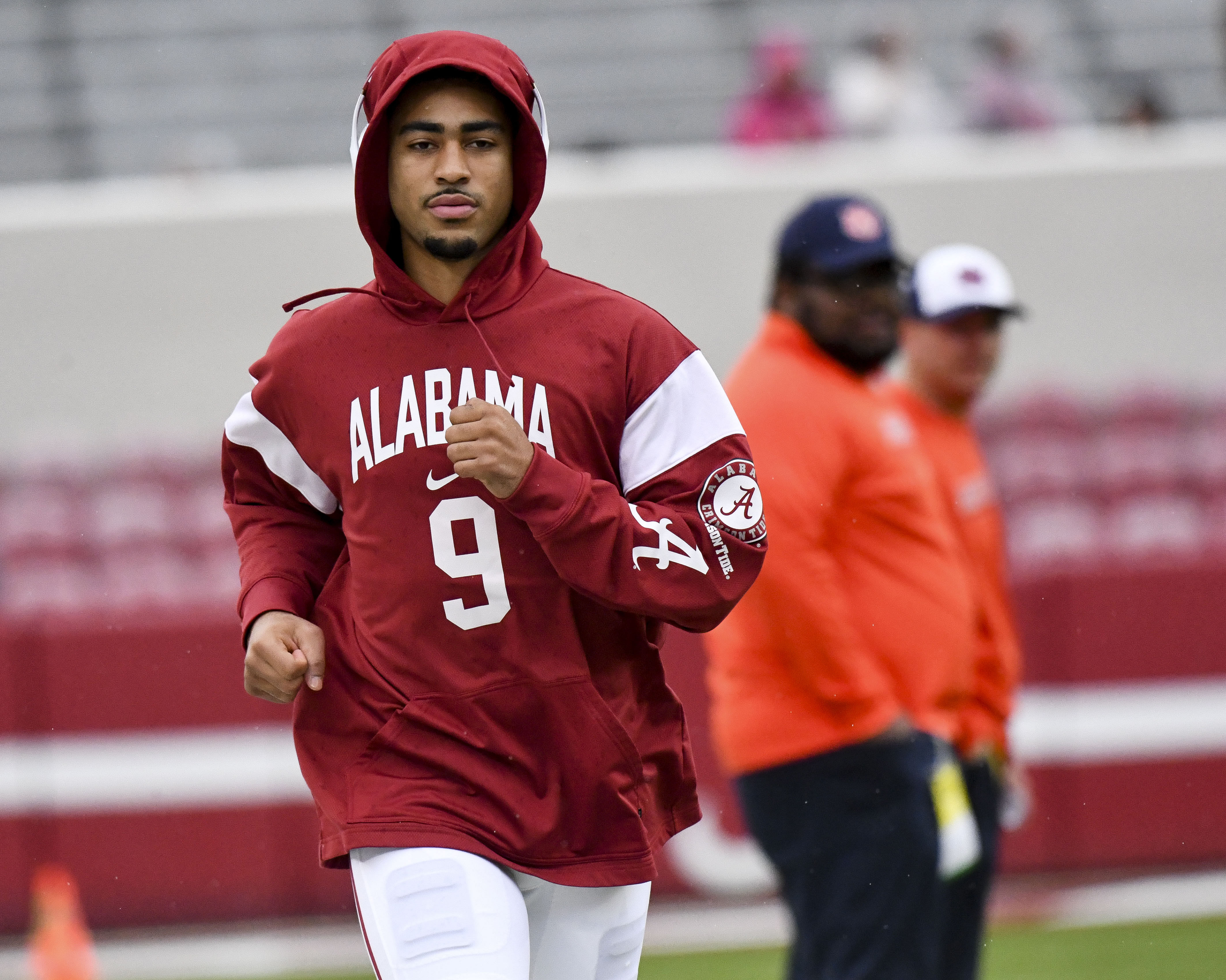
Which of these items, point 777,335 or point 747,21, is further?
point 747,21

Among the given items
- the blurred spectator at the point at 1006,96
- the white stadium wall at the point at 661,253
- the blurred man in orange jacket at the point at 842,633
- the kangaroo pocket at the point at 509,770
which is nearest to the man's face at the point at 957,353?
the blurred man in orange jacket at the point at 842,633

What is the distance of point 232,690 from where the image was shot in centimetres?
760

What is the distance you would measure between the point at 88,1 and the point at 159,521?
16.7ft

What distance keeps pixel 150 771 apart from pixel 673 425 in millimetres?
5249

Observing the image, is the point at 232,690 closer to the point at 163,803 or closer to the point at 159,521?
the point at 163,803

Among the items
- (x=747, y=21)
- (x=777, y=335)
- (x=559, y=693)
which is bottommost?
(x=559, y=693)

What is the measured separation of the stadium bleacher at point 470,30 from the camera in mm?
12773

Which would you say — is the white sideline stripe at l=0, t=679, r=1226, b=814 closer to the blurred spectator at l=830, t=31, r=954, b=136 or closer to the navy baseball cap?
the navy baseball cap

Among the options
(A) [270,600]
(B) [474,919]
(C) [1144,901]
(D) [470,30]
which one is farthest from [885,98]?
(B) [474,919]

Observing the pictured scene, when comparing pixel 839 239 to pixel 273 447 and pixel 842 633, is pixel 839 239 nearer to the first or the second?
pixel 842 633

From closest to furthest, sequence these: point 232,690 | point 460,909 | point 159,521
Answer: point 460,909, point 232,690, point 159,521

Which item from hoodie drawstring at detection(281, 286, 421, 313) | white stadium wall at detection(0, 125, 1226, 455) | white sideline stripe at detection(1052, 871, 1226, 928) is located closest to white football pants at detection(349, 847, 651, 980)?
hoodie drawstring at detection(281, 286, 421, 313)

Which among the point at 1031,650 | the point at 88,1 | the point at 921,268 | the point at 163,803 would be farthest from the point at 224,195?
the point at 921,268

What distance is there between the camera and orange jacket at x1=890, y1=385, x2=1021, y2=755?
4.70 m
